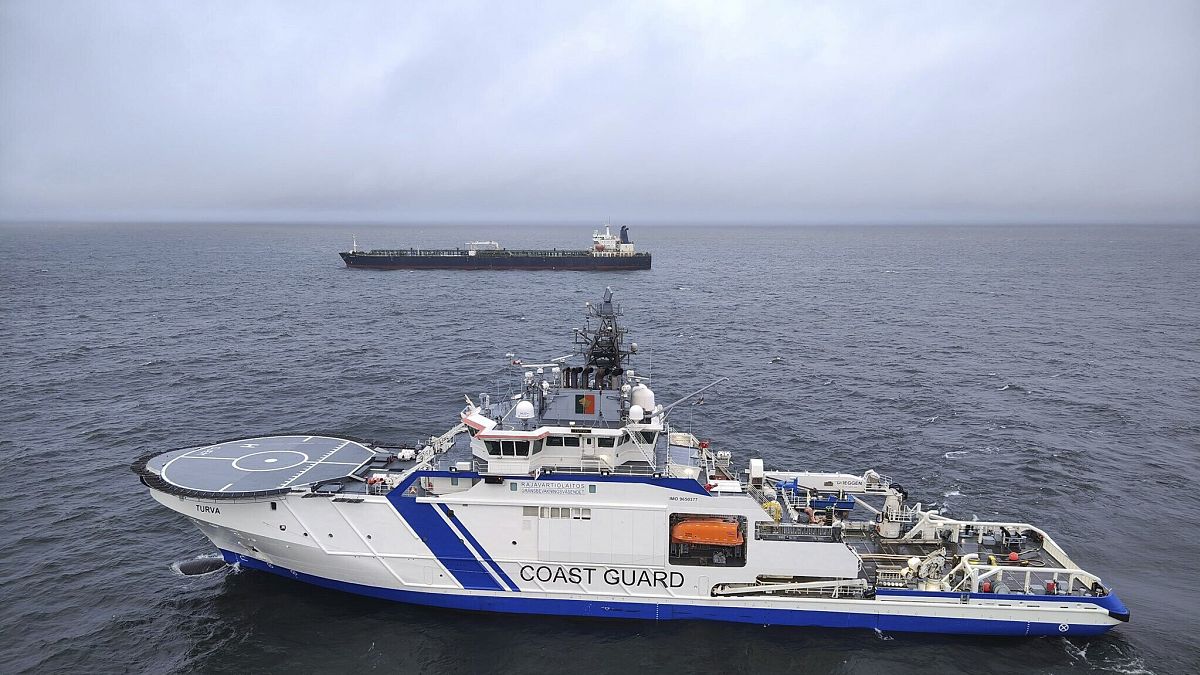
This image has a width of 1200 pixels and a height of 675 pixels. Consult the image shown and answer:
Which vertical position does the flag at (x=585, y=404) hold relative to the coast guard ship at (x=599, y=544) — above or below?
above

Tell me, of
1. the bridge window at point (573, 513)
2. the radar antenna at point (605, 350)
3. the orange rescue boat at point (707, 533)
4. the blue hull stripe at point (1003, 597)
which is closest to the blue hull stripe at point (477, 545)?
the bridge window at point (573, 513)

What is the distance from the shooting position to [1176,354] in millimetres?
59031

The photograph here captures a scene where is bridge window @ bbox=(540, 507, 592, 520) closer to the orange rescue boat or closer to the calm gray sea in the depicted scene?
the orange rescue boat

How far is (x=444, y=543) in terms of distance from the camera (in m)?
21.9

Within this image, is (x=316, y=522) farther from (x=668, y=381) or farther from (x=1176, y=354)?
(x=1176, y=354)

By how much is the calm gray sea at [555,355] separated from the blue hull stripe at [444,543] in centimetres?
146

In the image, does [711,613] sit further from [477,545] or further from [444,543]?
[444,543]

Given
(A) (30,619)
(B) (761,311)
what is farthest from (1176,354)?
(A) (30,619)

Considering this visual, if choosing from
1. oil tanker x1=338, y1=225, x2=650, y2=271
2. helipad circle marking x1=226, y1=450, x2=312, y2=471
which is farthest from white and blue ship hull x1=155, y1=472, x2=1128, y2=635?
oil tanker x1=338, y1=225, x2=650, y2=271

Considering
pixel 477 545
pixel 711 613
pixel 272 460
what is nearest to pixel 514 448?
pixel 477 545

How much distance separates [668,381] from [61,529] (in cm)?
3536

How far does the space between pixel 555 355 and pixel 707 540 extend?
35.9m

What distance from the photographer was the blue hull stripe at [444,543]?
2177 centimetres

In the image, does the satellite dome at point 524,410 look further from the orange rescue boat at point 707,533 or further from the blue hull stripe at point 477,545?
the orange rescue boat at point 707,533
